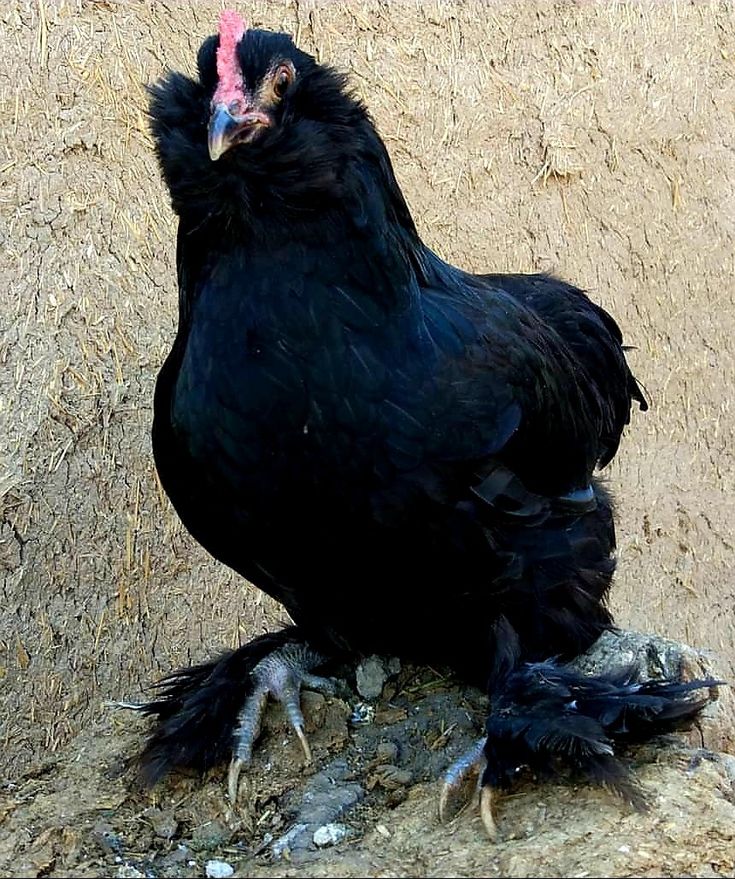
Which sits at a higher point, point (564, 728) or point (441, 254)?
point (441, 254)

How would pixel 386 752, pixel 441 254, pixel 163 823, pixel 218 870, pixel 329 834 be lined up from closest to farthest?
pixel 218 870 → pixel 329 834 → pixel 163 823 → pixel 386 752 → pixel 441 254

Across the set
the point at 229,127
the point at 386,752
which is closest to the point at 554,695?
the point at 386,752

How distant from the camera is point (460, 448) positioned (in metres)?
2.93

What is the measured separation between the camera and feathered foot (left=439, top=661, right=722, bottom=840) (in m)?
2.78

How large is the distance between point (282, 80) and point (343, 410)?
0.80 meters

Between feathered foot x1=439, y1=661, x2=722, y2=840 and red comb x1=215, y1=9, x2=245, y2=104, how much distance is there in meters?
1.63

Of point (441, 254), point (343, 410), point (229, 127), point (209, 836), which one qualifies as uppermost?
point (229, 127)

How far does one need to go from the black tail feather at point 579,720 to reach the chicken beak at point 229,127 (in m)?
1.52

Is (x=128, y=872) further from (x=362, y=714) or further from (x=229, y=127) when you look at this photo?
(x=229, y=127)

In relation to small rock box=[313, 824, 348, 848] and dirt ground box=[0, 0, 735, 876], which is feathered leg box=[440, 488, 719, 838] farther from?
small rock box=[313, 824, 348, 848]

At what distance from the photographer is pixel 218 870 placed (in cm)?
275

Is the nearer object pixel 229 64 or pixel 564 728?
pixel 229 64

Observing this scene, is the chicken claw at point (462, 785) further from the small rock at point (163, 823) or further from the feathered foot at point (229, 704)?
the small rock at point (163, 823)

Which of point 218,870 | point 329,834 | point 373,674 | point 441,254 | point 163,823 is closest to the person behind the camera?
point 218,870
